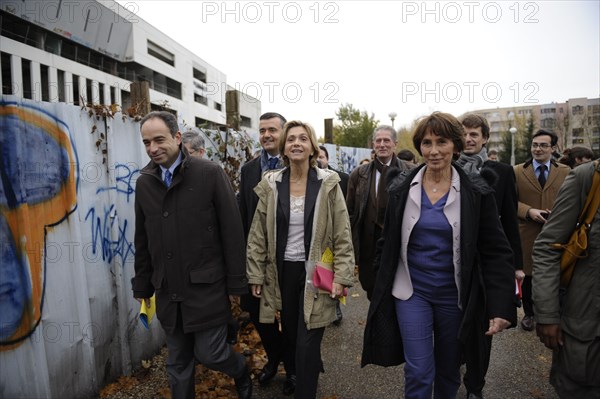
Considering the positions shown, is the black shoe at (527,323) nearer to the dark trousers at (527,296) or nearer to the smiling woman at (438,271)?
the dark trousers at (527,296)

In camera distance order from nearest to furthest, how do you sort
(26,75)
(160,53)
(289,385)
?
(289,385) → (26,75) → (160,53)

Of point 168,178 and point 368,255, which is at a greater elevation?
point 168,178

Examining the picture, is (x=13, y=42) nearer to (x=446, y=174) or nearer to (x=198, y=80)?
(x=198, y=80)

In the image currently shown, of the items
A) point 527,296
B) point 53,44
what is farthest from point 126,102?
point 53,44

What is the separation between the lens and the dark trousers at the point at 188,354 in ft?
9.47

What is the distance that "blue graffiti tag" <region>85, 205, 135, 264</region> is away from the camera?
3352 mm

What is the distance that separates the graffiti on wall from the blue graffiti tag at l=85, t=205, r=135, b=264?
0.35 m

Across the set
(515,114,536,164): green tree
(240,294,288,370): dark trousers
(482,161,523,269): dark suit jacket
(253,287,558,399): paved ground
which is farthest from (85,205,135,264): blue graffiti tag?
(515,114,536,164): green tree

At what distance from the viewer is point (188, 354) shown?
9.73ft

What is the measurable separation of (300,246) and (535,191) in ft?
11.0

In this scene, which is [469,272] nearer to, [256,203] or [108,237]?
[256,203]

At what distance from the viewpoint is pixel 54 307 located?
297cm

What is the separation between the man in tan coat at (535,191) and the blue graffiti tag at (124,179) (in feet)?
14.5

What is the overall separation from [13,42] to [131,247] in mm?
35406
